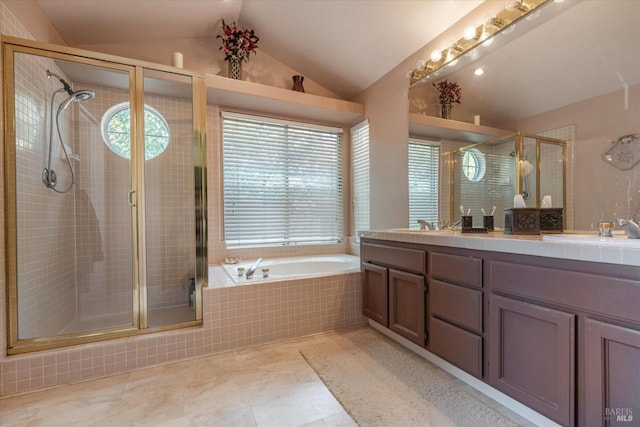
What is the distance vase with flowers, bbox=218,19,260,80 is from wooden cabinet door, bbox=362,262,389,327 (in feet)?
7.12

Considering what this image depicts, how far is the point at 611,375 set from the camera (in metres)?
0.94

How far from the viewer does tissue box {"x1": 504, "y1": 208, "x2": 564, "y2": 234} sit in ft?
5.16

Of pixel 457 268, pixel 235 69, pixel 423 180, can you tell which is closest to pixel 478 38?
pixel 423 180

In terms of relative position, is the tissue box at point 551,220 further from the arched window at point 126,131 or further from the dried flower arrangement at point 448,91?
the arched window at point 126,131

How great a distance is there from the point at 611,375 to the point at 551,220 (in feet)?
2.90

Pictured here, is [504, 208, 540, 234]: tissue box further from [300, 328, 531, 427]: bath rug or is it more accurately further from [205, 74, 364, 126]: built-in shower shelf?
[205, 74, 364, 126]: built-in shower shelf

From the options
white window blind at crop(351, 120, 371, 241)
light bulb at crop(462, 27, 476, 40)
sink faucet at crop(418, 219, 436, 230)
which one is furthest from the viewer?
white window blind at crop(351, 120, 371, 241)

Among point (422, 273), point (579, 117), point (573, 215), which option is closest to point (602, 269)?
point (573, 215)

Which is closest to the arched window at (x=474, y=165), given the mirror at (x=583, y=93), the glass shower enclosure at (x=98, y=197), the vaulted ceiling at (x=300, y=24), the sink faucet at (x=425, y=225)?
the mirror at (x=583, y=93)

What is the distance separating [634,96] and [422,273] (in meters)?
1.31

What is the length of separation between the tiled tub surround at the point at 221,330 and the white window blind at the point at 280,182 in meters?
0.64

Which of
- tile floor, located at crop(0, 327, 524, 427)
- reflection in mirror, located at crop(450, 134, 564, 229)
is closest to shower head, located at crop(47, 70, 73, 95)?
tile floor, located at crop(0, 327, 524, 427)

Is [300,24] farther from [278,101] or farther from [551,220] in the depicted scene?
[551,220]

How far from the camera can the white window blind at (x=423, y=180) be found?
2.31 m
